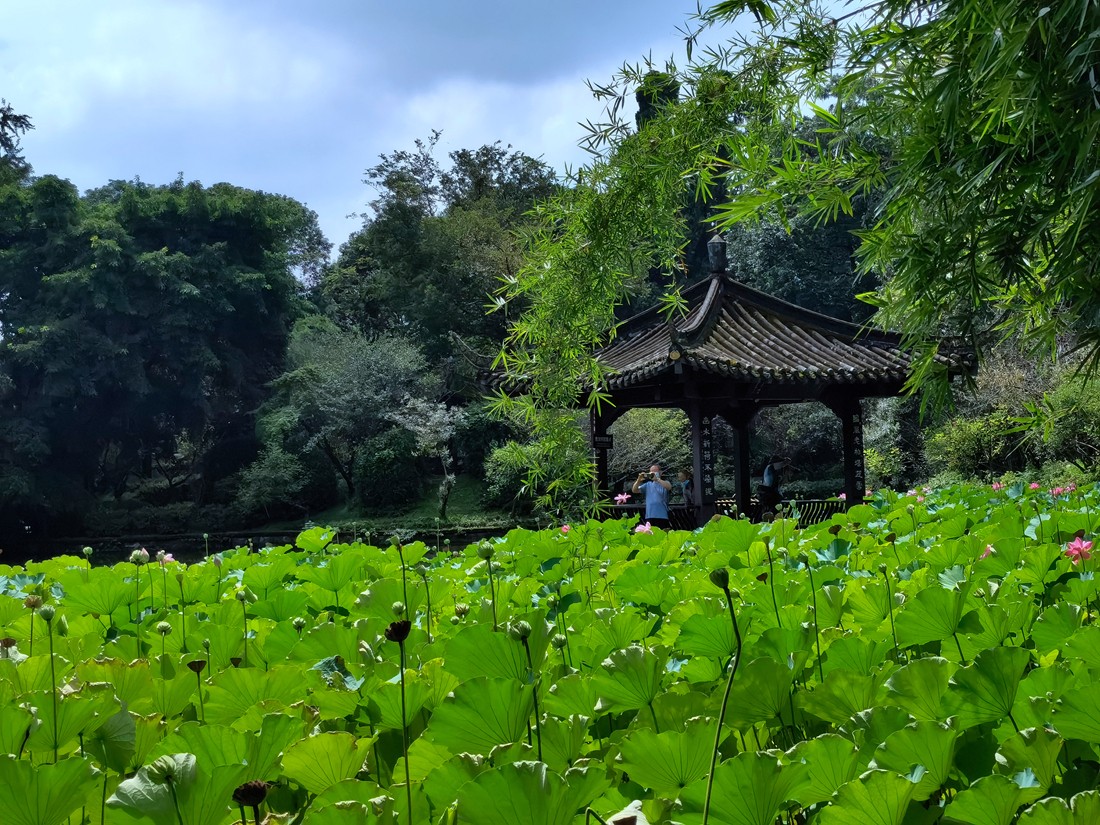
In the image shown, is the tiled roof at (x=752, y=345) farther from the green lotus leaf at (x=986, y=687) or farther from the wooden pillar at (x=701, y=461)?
the green lotus leaf at (x=986, y=687)

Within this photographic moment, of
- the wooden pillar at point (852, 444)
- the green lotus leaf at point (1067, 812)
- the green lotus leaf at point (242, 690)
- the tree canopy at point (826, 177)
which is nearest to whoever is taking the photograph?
the green lotus leaf at point (1067, 812)

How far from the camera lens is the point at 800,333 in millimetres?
10219

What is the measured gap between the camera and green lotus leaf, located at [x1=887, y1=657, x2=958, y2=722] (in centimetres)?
73

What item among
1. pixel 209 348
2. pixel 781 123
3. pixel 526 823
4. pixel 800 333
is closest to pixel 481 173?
pixel 209 348

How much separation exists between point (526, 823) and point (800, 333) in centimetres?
1018

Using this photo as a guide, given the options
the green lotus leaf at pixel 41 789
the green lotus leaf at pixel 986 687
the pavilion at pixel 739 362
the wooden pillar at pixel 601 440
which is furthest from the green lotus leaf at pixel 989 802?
the wooden pillar at pixel 601 440

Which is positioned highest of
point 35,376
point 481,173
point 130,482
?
point 481,173

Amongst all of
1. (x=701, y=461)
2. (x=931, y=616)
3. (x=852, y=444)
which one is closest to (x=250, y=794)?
(x=931, y=616)

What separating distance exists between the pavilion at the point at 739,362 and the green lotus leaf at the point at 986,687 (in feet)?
25.5

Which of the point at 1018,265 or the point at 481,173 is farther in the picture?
the point at 481,173

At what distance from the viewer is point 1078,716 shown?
2.10ft

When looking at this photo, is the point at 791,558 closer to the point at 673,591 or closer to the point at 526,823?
the point at 673,591

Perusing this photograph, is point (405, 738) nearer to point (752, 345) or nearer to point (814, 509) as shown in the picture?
point (752, 345)

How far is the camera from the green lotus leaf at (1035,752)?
0.62 metres
